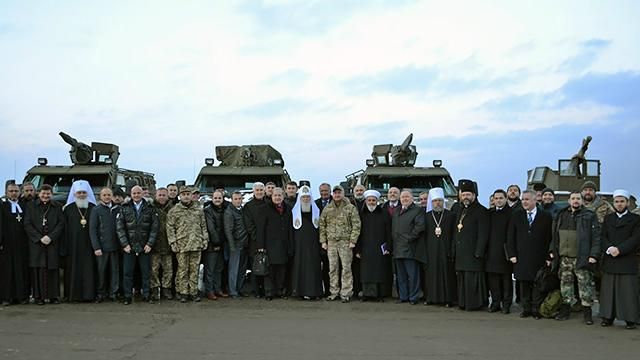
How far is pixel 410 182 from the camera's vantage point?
53.2 feet

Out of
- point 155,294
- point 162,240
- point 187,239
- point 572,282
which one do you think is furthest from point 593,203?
point 155,294

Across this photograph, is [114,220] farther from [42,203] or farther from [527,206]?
[527,206]

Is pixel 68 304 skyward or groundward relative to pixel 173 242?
groundward

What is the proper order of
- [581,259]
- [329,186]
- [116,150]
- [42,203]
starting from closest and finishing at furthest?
1. [581,259]
2. [42,203]
3. [329,186]
4. [116,150]

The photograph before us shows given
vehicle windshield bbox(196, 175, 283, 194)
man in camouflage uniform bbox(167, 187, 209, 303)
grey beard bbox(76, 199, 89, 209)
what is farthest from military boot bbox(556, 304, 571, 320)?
vehicle windshield bbox(196, 175, 283, 194)

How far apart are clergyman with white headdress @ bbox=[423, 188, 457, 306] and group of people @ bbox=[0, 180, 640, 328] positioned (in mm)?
16

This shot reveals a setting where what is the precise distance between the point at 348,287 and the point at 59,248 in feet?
14.9

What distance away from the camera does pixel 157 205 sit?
36.1ft

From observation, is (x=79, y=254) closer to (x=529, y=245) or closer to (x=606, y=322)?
(x=529, y=245)

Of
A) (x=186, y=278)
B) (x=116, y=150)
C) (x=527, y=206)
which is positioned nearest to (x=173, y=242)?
(x=186, y=278)

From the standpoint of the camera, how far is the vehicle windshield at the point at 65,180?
1609cm

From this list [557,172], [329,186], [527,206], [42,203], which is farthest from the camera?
[557,172]

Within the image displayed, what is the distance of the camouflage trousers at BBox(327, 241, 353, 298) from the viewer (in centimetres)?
1079

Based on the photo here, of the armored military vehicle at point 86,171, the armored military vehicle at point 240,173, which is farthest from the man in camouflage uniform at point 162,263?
the armored military vehicle at point 86,171
